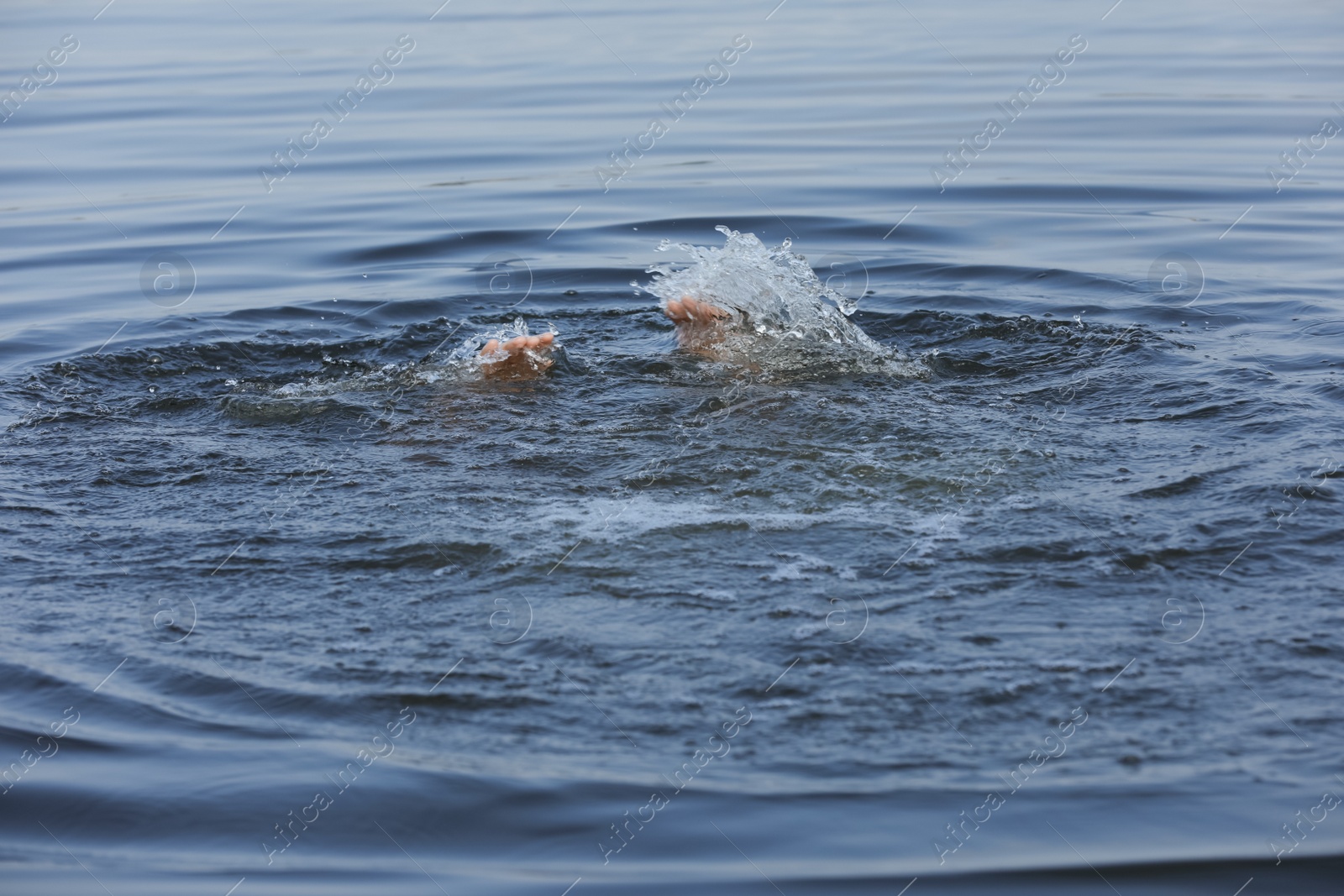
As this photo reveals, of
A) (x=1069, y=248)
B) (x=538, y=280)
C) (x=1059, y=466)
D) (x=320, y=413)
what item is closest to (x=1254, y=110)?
(x=1069, y=248)

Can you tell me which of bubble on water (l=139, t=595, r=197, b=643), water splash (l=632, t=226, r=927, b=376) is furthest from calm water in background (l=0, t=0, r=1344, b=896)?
water splash (l=632, t=226, r=927, b=376)

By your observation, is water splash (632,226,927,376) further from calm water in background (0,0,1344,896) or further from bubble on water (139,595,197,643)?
bubble on water (139,595,197,643)

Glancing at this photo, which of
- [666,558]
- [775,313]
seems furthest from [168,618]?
[775,313]

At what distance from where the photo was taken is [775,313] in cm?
717

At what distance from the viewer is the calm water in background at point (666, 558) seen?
323cm

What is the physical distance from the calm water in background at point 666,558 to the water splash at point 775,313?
29 centimetres

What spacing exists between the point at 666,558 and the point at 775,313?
10.1 feet

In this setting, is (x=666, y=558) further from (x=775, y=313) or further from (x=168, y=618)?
(x=775, y=313)

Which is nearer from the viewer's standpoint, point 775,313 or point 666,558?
point 666,558

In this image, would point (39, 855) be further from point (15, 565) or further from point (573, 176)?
point (573, 176)

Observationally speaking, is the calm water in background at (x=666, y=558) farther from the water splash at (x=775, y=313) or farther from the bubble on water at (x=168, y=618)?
the water splash at (x=775, y=313)

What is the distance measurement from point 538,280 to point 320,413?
3.04 m

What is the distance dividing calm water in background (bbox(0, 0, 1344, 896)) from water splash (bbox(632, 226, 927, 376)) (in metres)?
0.29

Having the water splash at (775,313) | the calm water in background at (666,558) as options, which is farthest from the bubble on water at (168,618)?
the water splash at (775,313)
